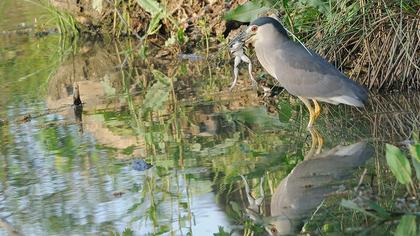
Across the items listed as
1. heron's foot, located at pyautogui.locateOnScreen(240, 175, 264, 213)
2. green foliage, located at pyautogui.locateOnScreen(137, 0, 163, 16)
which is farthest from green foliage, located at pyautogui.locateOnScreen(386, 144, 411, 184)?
green foliage, located at pyautogui.locateOnScreen(137, 0, 163, 16)

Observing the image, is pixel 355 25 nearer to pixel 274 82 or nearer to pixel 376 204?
pixel 274 82

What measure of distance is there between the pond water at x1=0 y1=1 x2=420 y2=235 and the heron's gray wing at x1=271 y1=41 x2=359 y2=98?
27cm

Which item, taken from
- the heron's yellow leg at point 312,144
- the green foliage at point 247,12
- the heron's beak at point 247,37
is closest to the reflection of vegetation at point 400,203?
the heron's yellow leg at point 312,144

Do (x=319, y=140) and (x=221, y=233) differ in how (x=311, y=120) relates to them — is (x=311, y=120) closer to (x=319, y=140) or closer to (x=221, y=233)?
(x=319, y=140)

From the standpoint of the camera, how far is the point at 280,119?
758 centimetres

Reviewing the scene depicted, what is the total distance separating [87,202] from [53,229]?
20.6 inches

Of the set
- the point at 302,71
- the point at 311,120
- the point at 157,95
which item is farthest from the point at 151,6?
the point at 311,120

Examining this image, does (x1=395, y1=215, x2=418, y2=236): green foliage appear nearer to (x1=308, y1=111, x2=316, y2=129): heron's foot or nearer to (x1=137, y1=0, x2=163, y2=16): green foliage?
(x1=308, y1=111, x2=316, y2=129): heron's foot

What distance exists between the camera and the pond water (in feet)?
17.0

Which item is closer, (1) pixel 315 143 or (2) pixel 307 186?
(2) pixel 307 186

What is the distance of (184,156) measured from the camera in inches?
262

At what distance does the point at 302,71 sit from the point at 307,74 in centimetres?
5

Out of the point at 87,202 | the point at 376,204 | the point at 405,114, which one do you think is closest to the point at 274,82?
the point at 405,114

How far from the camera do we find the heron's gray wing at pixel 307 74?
281 inches
